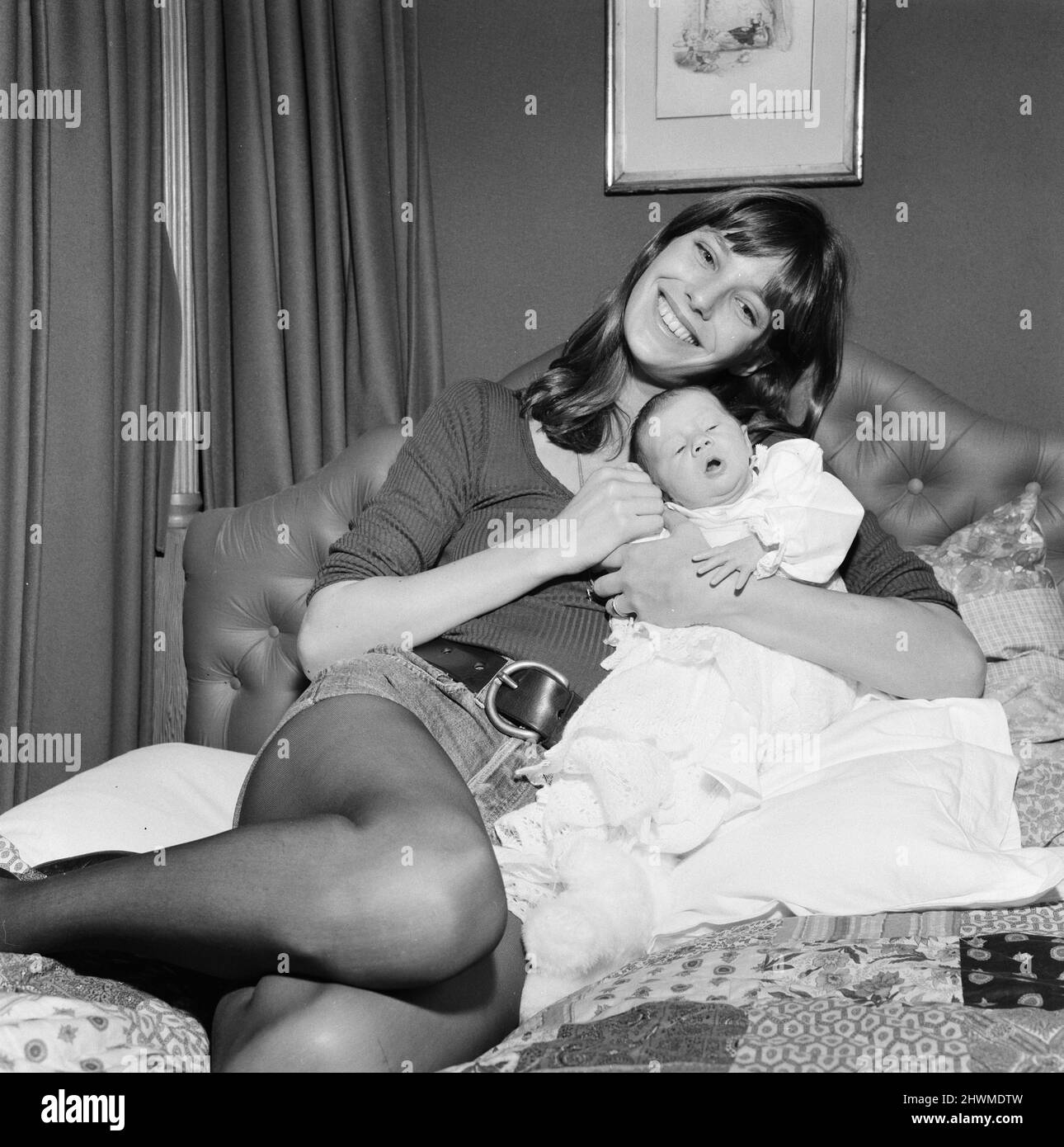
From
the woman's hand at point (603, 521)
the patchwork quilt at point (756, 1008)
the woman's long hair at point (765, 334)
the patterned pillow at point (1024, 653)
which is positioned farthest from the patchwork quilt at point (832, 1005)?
the woman's long hair at point (765, 334)

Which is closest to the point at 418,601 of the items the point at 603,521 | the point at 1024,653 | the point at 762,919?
the point at 603,521

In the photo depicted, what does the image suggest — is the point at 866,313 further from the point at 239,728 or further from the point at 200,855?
the point at 200,855

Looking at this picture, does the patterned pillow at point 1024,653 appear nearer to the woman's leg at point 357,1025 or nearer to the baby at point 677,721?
the baby at point 677,721

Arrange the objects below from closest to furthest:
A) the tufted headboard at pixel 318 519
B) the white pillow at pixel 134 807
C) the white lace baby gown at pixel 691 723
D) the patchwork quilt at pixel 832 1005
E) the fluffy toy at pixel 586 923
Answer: the patchwork quilt at pixel 832 1005, the fluffy toy at pixel 586 923, the white lace baby gown at pixel 691 723, the white pillow at pixel 134 807, the tufted headboard at pixel 318 519

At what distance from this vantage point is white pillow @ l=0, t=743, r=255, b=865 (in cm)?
152

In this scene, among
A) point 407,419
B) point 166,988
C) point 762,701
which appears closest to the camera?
point 166,988

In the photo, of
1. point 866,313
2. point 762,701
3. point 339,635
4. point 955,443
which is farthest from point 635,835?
point 866,313

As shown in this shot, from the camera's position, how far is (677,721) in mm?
1451

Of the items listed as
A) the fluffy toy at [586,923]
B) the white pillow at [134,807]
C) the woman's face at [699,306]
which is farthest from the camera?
the woman's face at [699,306]

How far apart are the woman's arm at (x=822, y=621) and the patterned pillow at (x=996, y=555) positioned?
11.0 inches

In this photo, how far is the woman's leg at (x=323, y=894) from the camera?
1075mm

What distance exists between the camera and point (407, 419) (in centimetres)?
244
